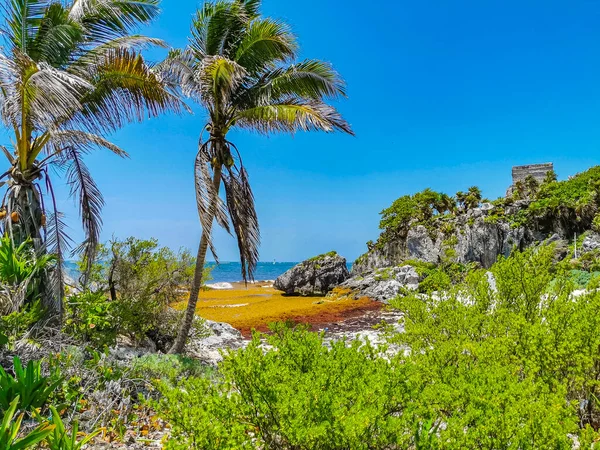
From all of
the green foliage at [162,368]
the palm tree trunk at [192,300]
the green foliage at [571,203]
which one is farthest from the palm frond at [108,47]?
the green foliage at [571,203]

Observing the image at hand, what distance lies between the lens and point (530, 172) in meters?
41.0

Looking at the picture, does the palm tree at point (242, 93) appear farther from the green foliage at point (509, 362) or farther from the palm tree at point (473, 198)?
the palm tree at point (473, 198)

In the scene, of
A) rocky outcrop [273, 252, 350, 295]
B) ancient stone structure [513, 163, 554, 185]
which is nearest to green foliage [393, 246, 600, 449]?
rocky outcrop [273, 252, 350, 295]

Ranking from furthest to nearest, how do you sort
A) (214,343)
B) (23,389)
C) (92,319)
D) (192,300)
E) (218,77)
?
(214,343) → (192,300) → (218,77) → (92,319) → (23,389)

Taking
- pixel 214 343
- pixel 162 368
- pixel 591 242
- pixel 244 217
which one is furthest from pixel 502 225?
pixel 162 368

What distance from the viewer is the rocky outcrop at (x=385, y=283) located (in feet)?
72.5

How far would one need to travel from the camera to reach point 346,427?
8.97 ft

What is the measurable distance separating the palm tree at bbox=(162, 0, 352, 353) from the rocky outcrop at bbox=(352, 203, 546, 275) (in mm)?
21575

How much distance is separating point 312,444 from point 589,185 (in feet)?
104

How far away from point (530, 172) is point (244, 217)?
40.6 m

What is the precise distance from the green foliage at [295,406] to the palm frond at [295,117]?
5.55 metres

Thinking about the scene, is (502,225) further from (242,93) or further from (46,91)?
(46,91)

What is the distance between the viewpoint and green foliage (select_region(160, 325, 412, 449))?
2887mm

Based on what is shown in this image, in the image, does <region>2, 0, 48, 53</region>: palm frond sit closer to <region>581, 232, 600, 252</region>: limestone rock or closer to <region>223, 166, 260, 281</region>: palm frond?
<region>223, 166, 260, 281</region>: palm frond
